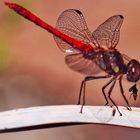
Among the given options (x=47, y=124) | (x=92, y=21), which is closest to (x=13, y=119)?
(x=47, y=124)

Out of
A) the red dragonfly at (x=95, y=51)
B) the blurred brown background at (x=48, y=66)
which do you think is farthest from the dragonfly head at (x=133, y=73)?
the blurred brown background at (x=48, y=66)

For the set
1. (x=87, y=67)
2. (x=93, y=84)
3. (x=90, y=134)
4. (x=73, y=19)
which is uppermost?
(x=73, y=19)

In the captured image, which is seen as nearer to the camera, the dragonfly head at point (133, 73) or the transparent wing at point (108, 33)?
the dragonfly head at point (133, 73)

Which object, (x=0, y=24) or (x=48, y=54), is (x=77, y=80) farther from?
(x=0, y=24)

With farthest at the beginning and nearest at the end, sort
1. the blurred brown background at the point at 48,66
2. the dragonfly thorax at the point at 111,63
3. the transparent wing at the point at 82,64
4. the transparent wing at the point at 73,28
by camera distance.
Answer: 1. the blurred brown background at the point at 48,66
2. the transparent wing at the point at 73,28
3. the dragonfly thorax at the point at 111,63
4. the transparent wing at the point at 82,64

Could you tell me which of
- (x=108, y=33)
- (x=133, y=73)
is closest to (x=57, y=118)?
(x=133, y=73)

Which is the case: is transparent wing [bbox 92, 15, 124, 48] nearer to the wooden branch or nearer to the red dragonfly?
the red dragonfly

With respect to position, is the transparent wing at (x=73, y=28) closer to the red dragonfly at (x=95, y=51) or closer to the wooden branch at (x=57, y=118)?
the red dragonfly at (x=95, y=51)
